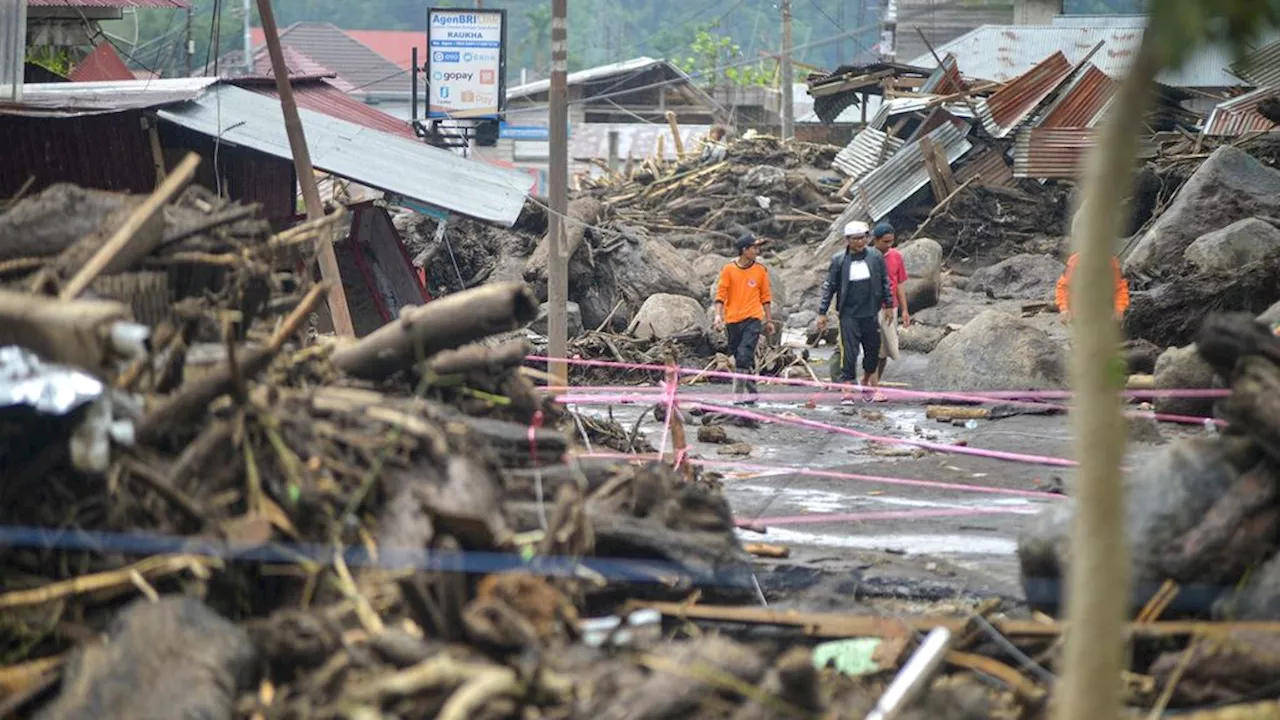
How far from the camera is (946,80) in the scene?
106 feet

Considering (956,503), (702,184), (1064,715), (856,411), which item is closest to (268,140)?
(856,411)

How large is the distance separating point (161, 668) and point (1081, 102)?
25.8 m

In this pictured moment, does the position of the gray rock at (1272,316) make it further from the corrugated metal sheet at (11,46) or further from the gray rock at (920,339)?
the corrugated metal sheet at (11,46)

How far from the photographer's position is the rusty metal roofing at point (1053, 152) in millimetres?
27812

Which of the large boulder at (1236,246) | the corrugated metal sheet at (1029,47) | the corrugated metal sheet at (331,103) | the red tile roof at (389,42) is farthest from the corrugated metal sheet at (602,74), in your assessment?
the large boulder at (1236,246)

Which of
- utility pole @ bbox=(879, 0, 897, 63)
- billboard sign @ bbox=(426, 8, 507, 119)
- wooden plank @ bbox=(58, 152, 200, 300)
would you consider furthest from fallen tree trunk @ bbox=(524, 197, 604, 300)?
utility pole @ bbox=(879, 0, 897, 63)

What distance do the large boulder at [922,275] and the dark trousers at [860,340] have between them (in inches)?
286

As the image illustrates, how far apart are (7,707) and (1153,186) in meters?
21.5

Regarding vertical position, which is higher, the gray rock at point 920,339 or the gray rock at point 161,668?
the gray rock at point 161,668

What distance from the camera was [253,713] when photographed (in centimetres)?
519

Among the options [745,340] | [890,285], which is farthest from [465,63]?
[890,285]

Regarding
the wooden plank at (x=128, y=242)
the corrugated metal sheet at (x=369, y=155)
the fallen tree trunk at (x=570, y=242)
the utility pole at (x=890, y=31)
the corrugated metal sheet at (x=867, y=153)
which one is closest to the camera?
the wooden plank at (x=128, y=242)

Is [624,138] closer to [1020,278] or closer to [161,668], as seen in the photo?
[1020,278]

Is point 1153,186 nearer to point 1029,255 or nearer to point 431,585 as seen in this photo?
point 1029,255
